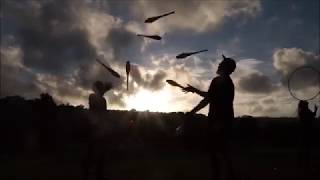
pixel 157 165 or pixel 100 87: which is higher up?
pixel 100 87

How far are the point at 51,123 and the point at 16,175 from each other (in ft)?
58.8

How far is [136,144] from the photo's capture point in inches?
1497

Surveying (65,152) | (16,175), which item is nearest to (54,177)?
(16,175)

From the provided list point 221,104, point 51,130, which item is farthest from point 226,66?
point 51,130

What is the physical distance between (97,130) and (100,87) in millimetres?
1234

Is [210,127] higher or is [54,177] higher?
[210,127]

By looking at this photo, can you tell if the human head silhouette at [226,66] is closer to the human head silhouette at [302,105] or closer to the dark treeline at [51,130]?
the human head silhouette at [302,105]

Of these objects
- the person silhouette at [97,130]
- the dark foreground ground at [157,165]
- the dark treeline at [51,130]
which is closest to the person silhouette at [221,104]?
the dark foreground ground at [157,165]

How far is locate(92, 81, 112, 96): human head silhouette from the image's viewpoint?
42.5 feet

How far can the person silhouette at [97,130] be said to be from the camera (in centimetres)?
1272

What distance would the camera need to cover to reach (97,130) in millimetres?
12719

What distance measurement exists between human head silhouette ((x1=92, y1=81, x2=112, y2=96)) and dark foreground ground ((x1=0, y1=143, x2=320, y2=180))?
173 inches

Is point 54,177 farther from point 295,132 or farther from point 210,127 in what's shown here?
point 295,132

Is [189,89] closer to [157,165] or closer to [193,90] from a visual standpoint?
[193,90]
